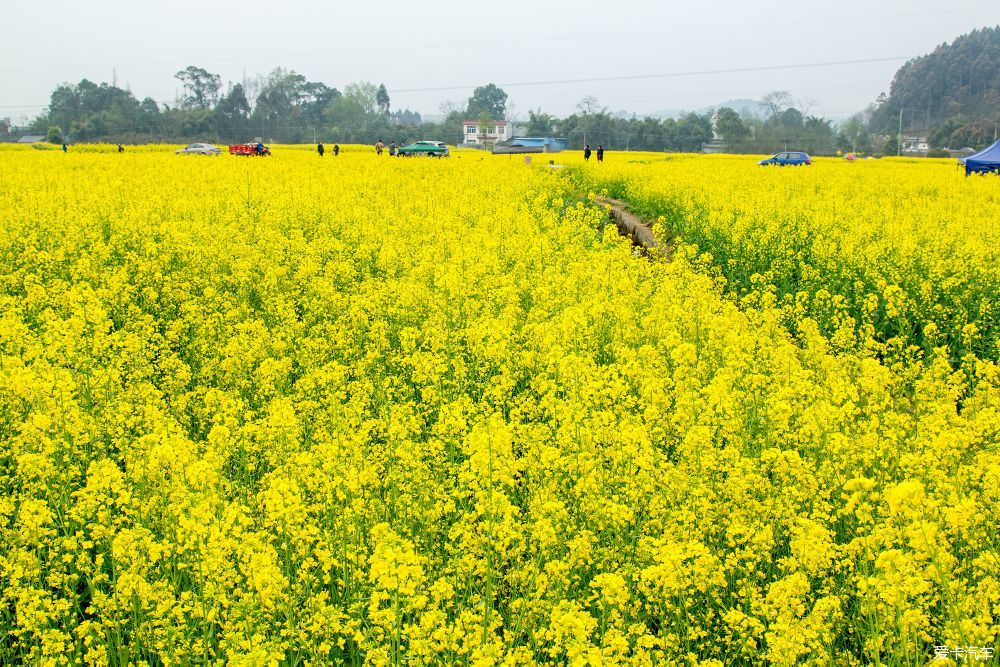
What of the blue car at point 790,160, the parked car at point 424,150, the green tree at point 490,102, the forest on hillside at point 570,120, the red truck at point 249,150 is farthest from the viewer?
the green tree at point 490,102

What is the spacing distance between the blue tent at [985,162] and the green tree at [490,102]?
142176mm

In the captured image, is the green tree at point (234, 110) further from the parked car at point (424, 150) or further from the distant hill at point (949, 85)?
the distant hill at point (949, 85)

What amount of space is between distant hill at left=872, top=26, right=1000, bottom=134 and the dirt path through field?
12218 cm

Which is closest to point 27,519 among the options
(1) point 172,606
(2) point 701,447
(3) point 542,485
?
(1) point 172,606

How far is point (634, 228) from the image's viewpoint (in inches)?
735

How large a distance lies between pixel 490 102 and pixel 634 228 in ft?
517

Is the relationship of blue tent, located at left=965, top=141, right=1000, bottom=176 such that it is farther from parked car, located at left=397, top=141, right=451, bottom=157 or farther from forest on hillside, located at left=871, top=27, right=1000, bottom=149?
forest on hillside, located at left=871, top=27, right=1000, bottom=149

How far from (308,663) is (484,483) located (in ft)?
3.68

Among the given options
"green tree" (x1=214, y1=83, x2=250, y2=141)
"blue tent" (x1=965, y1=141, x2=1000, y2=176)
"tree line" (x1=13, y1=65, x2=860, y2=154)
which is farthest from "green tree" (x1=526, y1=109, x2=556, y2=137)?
"blue tent" (x1=965, y1=141, x2=1000, y2=176)

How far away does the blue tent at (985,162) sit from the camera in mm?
30328

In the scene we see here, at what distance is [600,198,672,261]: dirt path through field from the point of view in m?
15.8

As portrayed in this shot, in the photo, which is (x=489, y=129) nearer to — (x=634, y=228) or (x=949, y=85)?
(x=949, y=85)

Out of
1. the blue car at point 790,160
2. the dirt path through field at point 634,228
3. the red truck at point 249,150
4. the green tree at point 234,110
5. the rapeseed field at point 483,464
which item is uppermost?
the green tree at point 234,110

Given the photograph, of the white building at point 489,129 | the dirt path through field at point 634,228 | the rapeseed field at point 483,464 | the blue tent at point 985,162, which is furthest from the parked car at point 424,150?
the white building at point 489,129
